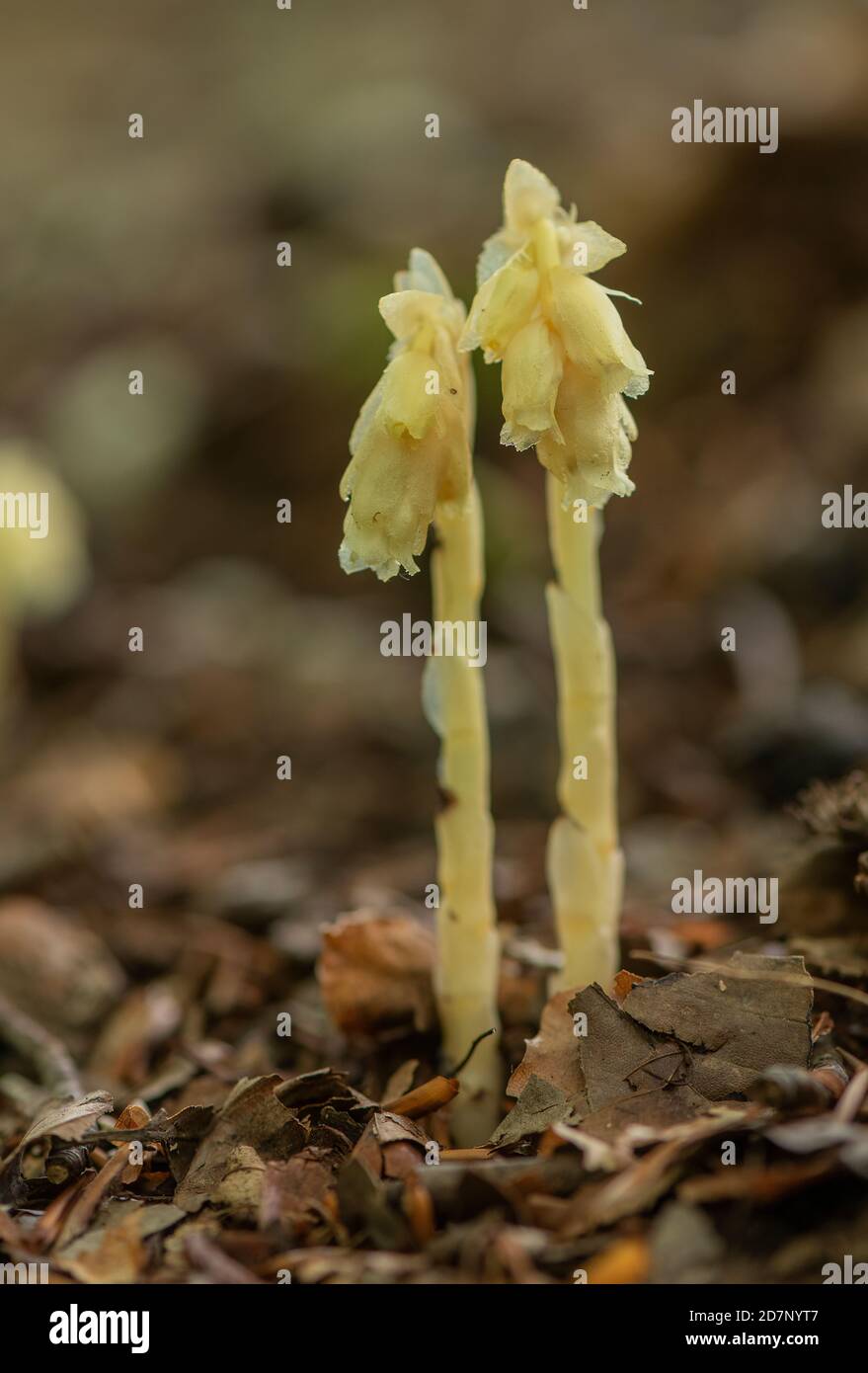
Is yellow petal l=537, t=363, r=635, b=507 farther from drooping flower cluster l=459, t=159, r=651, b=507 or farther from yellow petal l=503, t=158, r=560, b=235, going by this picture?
yellow petal l=503, t=158, r=560, b=235

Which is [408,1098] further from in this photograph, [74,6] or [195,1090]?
[74,6]

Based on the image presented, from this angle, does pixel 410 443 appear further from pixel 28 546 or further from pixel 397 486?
pixel 28 546

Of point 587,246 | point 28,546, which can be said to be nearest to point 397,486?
point 587,246

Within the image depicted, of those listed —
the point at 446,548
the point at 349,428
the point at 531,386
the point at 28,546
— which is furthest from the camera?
the point at 349,428

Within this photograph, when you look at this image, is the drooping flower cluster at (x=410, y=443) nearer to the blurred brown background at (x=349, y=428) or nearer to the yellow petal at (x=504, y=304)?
the yellow petal at (x=504, y=304)

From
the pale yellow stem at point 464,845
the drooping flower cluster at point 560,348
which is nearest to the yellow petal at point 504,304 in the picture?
the drooping flower cluster at point 560,348

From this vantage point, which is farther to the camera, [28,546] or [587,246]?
[28,546]
